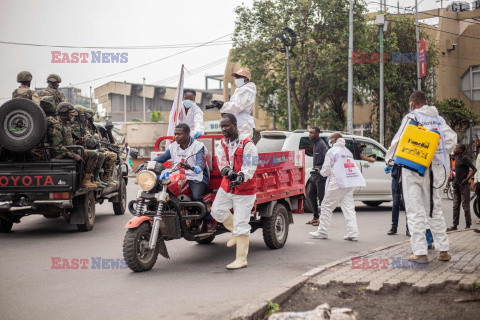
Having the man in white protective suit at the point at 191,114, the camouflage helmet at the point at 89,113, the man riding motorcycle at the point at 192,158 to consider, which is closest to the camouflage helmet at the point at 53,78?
the camouflage helmet at the point at 89,113

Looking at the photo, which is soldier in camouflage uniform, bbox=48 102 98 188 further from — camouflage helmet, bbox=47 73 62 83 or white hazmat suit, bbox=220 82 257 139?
white hazmat suit, bbox=220 82 257 139

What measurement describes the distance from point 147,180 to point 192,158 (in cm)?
102

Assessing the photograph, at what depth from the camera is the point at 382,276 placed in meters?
5.70

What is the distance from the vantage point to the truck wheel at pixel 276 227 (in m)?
8.04

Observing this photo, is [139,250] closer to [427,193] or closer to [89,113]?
[427,193]

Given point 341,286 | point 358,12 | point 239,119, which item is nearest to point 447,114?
point 358,12

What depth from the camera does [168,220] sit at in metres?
6.50

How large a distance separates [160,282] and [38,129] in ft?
14.0

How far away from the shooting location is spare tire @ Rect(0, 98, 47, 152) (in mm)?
8899

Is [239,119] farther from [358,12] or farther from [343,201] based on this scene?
[358,12]

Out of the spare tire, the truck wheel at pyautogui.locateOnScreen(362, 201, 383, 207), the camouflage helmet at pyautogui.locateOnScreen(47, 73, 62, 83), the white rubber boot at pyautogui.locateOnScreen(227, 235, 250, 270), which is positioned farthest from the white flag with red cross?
the truck wheel at pyautogui.locateOnScreen(362, 201, 383, 207)

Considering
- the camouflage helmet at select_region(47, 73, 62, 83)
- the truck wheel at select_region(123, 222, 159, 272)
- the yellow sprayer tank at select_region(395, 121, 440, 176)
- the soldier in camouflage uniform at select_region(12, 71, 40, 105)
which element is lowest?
the truck wheel at select_region(123, 222, 159, 272)

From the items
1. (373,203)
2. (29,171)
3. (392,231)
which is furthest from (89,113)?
(373,203)

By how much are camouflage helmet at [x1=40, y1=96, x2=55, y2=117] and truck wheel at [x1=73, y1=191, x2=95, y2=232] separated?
1641 millimetres
